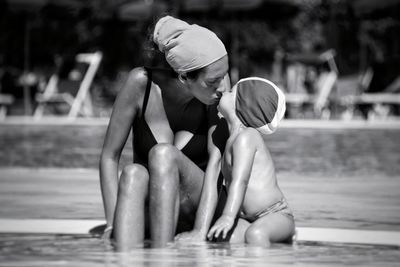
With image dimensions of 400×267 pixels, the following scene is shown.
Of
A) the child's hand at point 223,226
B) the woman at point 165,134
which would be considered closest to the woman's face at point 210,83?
the woman at point 165,134

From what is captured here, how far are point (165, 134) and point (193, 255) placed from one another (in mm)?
810

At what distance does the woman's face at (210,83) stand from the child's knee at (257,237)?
566 millimetres

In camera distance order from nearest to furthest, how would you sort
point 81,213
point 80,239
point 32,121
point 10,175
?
point 80,239, point 81,213, point 10,175, point 32,121

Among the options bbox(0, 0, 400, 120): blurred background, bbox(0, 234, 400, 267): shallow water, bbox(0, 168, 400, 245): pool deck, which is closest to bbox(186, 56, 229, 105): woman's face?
bbox(0, 234, 400, 267): shallow water

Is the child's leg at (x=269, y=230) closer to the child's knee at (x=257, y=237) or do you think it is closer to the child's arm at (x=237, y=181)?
the child's knee at (x=257, y=237)

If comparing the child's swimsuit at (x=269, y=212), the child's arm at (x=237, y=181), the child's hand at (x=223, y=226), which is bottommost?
the child's swimsuit at (x=269, y=212)

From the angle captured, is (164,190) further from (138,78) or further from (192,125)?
(138,78)

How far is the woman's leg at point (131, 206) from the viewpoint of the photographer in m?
4.38

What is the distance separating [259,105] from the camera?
14.8 ft

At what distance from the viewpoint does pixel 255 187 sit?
461 cm

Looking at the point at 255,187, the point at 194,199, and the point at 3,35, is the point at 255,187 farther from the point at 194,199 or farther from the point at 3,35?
the point at 3,35

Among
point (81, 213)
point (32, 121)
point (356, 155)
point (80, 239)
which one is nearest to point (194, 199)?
point (80, 239)

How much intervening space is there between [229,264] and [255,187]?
0.79 m

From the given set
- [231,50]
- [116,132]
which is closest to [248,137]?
[116,132]
